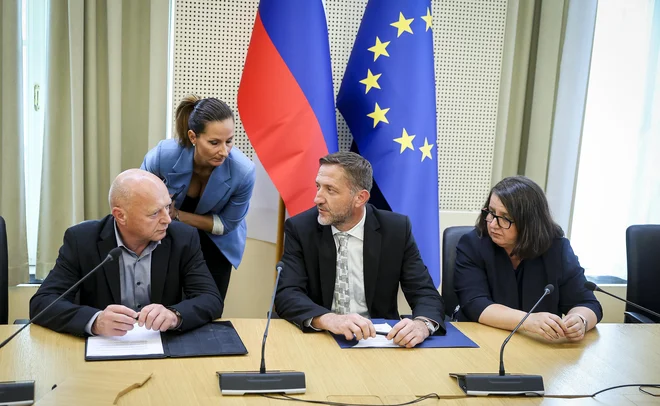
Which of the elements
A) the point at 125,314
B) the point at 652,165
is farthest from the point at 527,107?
the point at 125,314

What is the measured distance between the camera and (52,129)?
3.89 metres

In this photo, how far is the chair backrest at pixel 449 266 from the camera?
3.11m

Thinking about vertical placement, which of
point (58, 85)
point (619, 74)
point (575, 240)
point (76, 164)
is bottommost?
point (575, 240)

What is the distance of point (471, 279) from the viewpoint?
9.53 feet

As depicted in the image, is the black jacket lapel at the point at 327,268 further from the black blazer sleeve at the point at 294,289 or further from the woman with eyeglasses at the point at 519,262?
the woman with eyeglasses at the point at 519,262

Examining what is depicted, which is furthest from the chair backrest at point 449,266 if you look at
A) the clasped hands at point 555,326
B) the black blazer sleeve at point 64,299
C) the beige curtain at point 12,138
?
the beige curtain at point 12,138

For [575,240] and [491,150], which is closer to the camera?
[491,150]

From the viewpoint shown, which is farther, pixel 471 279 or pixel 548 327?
pixel 471 279

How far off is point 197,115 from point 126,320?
1.06m

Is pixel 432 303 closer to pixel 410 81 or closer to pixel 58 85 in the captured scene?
pixel 410 81

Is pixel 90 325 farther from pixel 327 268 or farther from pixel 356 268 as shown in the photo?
pixel 356 268

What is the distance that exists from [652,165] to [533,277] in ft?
7.96

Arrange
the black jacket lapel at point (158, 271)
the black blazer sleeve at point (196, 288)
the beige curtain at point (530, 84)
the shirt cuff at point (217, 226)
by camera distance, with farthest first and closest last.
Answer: the beige curtain at point (530, 84) < the shirt cuff at point (217, 226) < the black jacket lapel at point (158, 271) < the black blazer sleeve at point (196, 288)

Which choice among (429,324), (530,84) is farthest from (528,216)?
(530,84)
